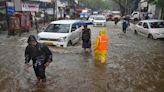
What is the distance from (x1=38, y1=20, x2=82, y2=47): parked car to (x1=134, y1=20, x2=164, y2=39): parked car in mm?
6284

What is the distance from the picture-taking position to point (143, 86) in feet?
26.0

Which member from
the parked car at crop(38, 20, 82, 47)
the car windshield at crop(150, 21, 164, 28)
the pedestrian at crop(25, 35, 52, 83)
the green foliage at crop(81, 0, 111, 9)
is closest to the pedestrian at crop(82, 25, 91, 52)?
the parked car at crop(38, 20, 82, 47)

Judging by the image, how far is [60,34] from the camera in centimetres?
1445

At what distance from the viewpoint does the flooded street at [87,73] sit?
778 centimetres

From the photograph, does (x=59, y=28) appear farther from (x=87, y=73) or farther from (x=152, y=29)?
(x=152, y=29)

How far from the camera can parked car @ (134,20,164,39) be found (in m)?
19.5

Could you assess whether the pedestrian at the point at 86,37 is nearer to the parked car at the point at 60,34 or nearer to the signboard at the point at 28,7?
the parked car at the point at 60,34

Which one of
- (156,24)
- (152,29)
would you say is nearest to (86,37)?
(152,29)

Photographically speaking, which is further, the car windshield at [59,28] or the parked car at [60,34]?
the car windshield at [59,28]

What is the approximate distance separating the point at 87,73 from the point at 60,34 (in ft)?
18.0

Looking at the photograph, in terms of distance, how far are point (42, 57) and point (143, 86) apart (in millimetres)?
3006

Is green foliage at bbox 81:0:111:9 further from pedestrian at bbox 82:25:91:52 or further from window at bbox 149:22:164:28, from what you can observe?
pedestrian at bbox 82:25:91:52

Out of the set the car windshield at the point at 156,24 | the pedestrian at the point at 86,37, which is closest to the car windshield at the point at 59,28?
the pedestrian at the point at 86,37

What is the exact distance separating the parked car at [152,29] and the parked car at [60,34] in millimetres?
6284
